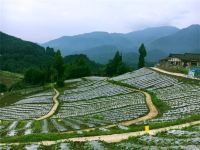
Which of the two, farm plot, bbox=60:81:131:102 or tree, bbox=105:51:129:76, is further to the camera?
tree, bbox=105:51:129:76

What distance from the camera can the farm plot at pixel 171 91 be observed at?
194 feet

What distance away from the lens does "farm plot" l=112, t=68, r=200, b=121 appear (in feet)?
194

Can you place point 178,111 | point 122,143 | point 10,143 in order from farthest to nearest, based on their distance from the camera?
point 178,111, point 10,143, point 122,143

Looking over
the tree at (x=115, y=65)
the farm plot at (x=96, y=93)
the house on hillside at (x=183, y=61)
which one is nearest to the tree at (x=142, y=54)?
the tree at (x=115, y=65)

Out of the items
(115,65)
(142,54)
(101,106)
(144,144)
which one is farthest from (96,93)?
(144,144)

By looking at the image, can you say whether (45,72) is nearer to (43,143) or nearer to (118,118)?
(118,118)

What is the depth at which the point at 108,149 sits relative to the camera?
28.9 meters

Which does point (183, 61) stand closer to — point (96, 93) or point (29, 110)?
point (96, 93)

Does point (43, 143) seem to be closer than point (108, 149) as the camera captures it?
No

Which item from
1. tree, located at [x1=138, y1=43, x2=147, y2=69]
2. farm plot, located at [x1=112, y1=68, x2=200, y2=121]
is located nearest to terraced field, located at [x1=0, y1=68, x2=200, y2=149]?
farm plot, located at [x1=112, y1=68, x2=200, y2=121]

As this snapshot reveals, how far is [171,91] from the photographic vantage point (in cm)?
8538

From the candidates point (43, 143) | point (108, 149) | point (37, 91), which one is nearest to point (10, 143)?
point (43, 143)

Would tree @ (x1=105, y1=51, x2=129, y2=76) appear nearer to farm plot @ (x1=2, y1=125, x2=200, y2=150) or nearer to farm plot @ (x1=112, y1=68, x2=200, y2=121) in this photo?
farm plot @ (x1=112, y1=68, x2=200, y2=121)

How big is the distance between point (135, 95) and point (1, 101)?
43.0 meters
